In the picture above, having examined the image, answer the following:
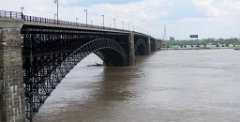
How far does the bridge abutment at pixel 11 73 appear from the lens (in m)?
30.1

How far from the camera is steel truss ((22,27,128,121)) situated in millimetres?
37531

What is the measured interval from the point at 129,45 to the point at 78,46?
47.5 metres

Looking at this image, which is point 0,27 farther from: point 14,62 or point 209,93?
point 209,93

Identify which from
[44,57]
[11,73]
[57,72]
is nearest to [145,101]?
[57,72]

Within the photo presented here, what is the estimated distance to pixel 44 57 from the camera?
1709 inches

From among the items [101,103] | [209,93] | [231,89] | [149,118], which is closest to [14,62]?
[149,118]

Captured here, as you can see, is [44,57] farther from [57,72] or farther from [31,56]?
[31,56]

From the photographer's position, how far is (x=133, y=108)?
1702 inches

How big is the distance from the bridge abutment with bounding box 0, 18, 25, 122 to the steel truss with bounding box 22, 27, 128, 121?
362cm

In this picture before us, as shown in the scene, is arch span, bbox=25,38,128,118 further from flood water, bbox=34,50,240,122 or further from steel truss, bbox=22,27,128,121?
flood water, bbox=34,50,240,122

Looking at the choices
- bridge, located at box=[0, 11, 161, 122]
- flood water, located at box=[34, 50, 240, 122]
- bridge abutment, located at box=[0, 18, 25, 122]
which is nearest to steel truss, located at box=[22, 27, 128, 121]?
bridge, located at box=[0, 11, 161, 122]

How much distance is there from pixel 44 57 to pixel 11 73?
40.6 feet

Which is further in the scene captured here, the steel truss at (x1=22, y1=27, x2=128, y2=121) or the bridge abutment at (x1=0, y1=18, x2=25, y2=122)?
the steel truss at (x1=22, y1=27, x2=128, y2=121)

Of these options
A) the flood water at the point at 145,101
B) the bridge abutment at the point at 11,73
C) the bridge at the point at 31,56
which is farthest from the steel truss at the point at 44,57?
the bridge abutment at the point at 11,73
